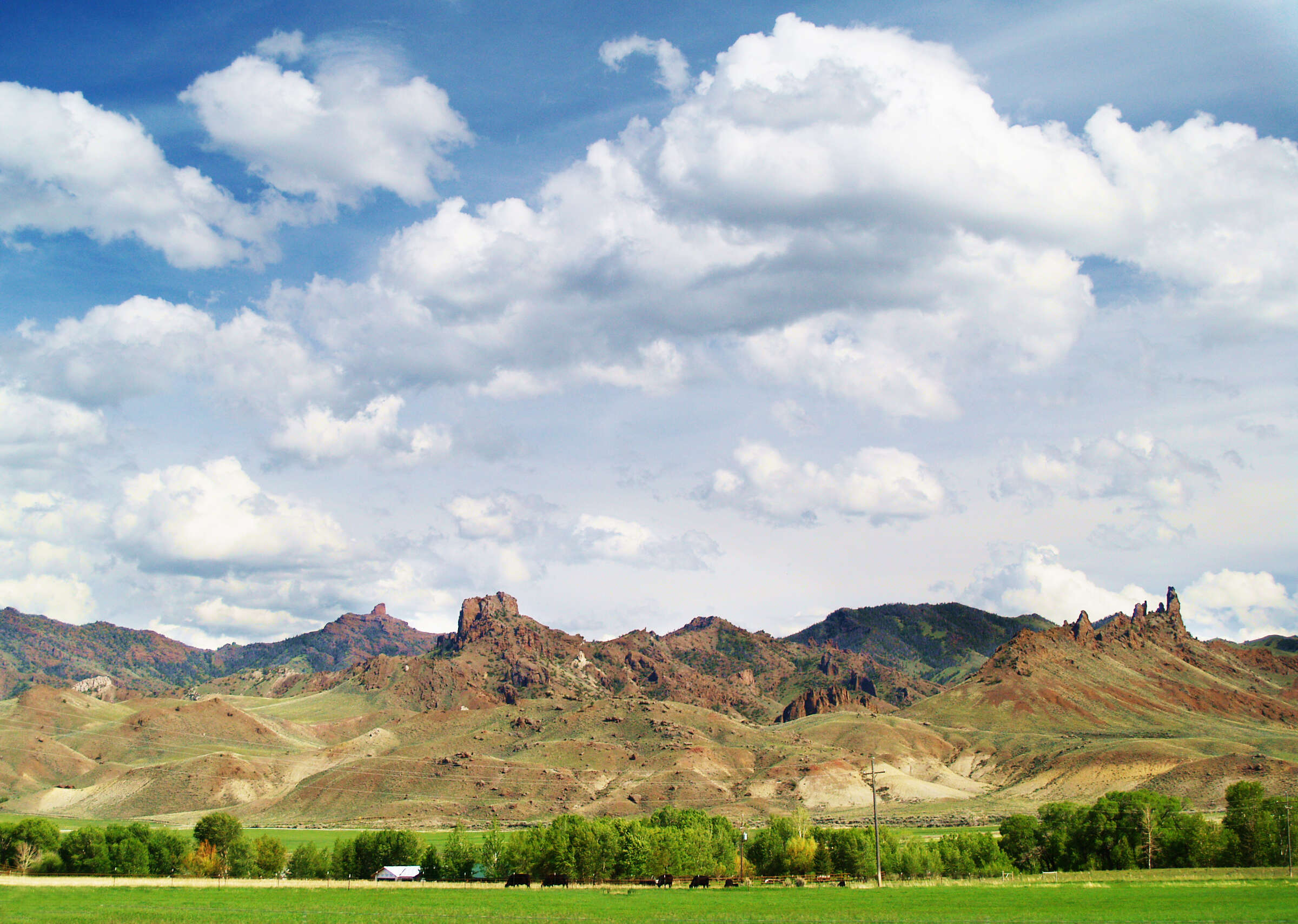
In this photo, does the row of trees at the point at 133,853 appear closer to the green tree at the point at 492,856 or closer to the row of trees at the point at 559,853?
the row of trees at the point at 559,853

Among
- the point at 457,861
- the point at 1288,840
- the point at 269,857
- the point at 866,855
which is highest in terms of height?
the point at 1288,840

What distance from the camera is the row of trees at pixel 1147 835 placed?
14612cm

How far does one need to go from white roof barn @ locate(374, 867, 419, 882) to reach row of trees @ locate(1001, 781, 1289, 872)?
88.5 m

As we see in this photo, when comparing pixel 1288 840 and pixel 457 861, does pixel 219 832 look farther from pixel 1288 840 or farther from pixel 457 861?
pixel 1288 840

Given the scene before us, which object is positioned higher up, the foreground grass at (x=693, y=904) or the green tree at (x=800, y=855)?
the foreground grass at (x=693, y=904)

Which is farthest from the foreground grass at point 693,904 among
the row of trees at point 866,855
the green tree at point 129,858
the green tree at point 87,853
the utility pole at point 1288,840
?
the utility pole at point 1288,840

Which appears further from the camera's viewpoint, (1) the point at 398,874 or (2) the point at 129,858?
(1) the point at 398,874

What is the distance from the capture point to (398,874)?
155 metres

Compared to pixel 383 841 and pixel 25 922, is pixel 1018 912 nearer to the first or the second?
pixel 25 922

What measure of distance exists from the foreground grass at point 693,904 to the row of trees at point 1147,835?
3088 centimetres

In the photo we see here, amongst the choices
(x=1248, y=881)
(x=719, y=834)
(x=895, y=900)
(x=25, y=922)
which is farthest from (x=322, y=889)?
(x=1248, y=881)

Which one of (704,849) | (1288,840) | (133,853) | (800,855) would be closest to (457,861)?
(704,849)

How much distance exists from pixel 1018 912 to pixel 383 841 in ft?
339

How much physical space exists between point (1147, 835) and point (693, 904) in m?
82.5
